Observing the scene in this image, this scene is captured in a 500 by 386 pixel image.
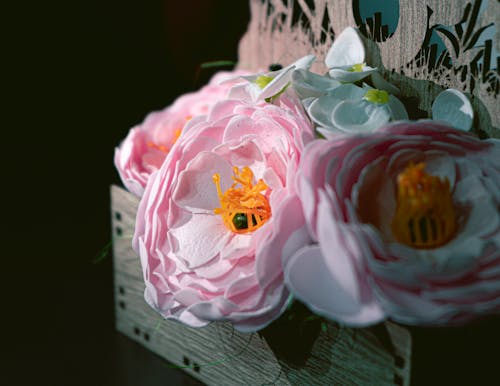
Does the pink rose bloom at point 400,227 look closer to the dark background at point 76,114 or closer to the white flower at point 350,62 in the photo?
the white flower at point 350,62

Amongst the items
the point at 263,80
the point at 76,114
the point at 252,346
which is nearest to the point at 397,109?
the point at 263,80

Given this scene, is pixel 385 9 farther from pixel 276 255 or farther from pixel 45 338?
pixel 45 338

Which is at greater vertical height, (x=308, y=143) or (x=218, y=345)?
(x=308, y=143)

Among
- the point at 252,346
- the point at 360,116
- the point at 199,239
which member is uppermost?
the point at 360,116

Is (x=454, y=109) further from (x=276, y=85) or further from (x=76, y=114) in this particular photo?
(x=76, y=114)

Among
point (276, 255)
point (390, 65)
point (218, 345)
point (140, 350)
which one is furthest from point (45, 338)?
point (390, 65)

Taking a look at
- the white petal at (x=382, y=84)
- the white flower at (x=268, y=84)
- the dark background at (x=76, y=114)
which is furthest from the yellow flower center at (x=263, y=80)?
the dark background at (x=76, y=114)
